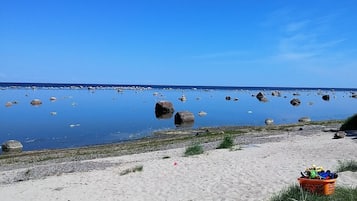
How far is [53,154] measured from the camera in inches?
962

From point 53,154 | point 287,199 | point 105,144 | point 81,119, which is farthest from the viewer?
point 81,119

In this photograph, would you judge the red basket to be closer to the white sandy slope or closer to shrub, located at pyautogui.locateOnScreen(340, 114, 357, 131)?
the white sandy slope

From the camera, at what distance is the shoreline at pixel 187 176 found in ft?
38.7

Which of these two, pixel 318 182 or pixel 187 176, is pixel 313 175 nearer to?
pixel 318 182

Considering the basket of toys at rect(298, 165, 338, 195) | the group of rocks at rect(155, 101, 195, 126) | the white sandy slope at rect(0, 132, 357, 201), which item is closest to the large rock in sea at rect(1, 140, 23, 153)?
the white sandy slope at rect(0, 132, 357, 201)

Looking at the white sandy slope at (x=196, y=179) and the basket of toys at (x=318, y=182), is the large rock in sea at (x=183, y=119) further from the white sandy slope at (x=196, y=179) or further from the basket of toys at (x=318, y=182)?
the basket of toys at (x=318, y=182)

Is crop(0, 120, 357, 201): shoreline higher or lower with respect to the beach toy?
lower

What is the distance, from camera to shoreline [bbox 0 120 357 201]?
11803 mm

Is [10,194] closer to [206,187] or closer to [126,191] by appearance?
[126,191]

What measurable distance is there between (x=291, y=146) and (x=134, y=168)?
360 inches

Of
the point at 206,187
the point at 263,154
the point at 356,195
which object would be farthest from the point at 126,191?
the point at 263,154

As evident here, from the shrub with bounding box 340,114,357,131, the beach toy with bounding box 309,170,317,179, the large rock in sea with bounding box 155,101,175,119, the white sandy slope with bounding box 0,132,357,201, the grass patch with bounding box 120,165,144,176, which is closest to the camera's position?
the beach toy with bounding box 309,170,317,179

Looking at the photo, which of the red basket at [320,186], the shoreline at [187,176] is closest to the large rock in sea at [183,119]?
the shoreline at [187,176]

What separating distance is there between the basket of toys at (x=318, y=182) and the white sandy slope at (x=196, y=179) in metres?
1.48
